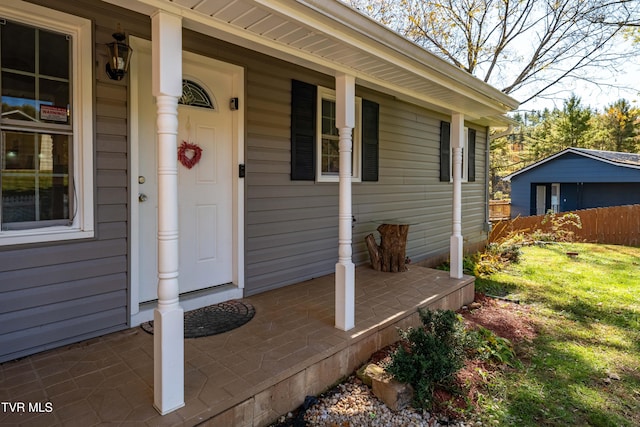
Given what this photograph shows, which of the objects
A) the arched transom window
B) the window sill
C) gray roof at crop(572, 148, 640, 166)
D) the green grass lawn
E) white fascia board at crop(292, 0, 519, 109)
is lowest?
the green grass lawn

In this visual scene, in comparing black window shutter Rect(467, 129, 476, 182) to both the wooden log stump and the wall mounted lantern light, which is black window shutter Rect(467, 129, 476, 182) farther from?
the wall mounted lantern light

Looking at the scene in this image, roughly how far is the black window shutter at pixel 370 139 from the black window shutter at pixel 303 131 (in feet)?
3.17

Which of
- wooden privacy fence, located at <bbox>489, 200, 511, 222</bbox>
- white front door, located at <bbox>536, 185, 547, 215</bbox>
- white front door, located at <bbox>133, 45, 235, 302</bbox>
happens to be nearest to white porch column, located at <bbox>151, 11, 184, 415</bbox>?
white front door, located at <bbox>133, 45, 235, 302</bbox>

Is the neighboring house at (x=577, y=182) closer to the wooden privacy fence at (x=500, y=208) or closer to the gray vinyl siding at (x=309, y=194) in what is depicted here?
the wooden privacy fence at (x=500, y=208)

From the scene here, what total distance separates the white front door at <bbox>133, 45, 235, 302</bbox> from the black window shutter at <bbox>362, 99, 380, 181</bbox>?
80.1 inches

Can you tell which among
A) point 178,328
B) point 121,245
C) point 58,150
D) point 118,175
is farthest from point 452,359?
point 58,150

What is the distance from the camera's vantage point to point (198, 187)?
10.8 feet

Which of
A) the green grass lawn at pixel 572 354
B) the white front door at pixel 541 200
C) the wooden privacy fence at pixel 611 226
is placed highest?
the white front door at pixel 541 200

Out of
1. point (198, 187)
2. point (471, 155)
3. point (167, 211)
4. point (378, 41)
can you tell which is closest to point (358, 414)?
point (167, 211)

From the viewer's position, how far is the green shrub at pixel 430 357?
2.39 metres

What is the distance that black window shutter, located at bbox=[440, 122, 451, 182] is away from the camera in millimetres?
6883

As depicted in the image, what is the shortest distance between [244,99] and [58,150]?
160 cm

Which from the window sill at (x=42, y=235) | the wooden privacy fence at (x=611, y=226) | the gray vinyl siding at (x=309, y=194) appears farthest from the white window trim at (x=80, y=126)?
the wooden privacy fence at (x=611, y=226)

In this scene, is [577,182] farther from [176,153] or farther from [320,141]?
[176,153]
